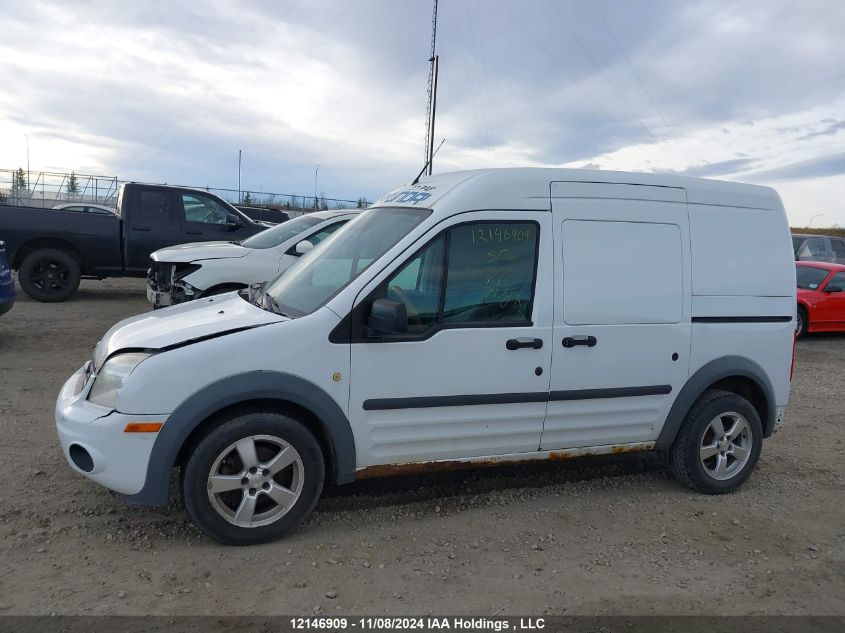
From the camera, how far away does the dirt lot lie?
317 centimetres

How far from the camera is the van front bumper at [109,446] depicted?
132 inches

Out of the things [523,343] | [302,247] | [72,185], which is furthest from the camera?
[72,185]

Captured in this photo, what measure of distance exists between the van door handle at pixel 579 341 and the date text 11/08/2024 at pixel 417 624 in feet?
5.20

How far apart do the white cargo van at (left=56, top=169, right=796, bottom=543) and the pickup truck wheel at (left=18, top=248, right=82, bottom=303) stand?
7.87 meters

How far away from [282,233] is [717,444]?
5909 mm

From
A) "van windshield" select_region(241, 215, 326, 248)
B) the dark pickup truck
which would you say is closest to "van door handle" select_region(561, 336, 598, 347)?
"van windshield" select_region(241, 215, 326, 248)

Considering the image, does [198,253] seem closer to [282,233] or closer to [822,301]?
[282,233]

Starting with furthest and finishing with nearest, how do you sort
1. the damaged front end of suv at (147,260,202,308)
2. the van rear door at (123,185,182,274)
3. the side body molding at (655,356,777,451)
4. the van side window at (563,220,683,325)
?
the van rear door at (123,185,182,274) → the damaged front end of suv at (147,260,202,308) → the side body molding at (655,356,777,451) → the van side window at (563,220,683,325)

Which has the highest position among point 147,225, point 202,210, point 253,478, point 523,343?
point 202,210

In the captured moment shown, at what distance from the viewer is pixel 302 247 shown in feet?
26.7

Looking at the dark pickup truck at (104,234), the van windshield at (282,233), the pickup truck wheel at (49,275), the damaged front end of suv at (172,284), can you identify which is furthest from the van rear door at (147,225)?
the damaged front end of suv at (172,284)

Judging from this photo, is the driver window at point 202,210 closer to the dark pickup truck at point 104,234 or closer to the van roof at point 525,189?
the dark pickup truck at point 104,234

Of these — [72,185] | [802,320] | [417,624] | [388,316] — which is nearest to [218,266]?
[388,316]

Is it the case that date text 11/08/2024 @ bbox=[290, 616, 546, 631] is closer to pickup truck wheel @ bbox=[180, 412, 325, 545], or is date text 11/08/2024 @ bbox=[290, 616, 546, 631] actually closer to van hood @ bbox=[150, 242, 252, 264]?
pickup truck wheel @ bbox=[180, 412, 325, 545]
